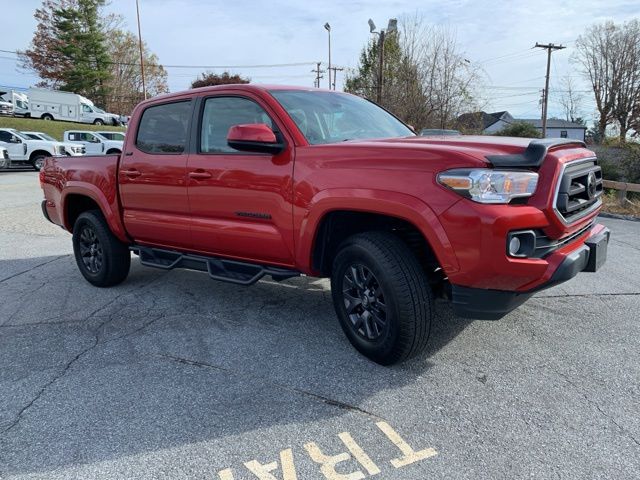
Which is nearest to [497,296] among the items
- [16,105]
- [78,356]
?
[78,356]

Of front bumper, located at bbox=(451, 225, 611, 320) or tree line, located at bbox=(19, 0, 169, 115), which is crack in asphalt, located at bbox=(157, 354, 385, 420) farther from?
tree line, located at bbox=(19, 0, 169, 115)

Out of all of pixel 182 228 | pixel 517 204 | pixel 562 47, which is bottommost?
pixel 182 228

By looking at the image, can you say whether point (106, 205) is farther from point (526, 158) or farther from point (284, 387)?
point (526, 158)

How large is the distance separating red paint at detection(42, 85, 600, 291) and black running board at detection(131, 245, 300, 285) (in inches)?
2.7

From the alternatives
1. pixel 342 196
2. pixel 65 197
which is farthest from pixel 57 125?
pixel 342 196

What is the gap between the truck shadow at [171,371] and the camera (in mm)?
2676

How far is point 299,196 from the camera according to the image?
3.52m

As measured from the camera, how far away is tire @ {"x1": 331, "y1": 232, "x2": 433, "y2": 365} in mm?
3098

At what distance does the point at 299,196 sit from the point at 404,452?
1.78 m

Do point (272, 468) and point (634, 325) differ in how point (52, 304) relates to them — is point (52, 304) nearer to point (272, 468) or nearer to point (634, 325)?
point (272, 468)

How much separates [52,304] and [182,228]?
164cm

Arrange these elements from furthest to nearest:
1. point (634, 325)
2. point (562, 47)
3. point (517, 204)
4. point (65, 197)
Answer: point (562, 47)
point (65, 197)
point (634, 325)
point (517, 204)

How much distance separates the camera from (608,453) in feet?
8.00

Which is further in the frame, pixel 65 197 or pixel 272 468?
pixel 65 197
